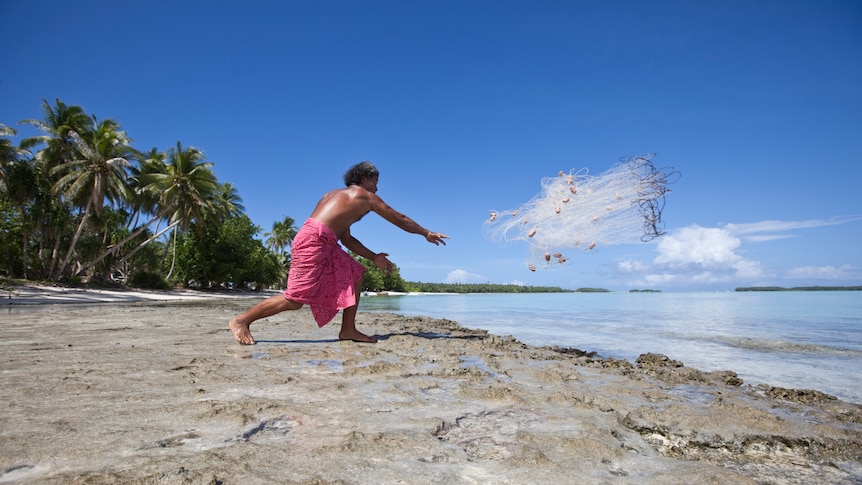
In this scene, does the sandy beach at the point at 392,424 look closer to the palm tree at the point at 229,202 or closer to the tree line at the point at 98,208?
the tree line at the point at 98,208

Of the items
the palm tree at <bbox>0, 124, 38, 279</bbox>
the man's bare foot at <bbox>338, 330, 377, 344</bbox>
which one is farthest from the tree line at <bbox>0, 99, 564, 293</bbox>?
the man's bare foot at <bbox>338, 330, 377, 344</bbox>

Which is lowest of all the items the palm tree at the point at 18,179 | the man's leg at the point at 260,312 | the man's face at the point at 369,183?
the man's leg at the point at 260,312

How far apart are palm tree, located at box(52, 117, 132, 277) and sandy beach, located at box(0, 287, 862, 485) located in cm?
2705

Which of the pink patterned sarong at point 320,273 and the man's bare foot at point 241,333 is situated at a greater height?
the pink patterned sarong at point 320,273

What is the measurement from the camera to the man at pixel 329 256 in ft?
16.2

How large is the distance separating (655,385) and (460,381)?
160 cm

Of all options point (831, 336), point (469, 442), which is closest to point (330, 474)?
point (469, 442)

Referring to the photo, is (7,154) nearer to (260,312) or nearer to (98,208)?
(98,208)

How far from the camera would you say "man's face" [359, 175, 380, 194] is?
210 inches

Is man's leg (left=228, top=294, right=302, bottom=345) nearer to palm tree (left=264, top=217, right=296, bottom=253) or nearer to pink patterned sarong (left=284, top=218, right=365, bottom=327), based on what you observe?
pink patterned sarong (left=284, top=218, right=365, bottom=327)

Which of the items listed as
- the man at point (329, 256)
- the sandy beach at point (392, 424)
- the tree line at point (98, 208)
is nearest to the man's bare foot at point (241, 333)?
the man at point (329, 256)

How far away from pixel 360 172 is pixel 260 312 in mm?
1951

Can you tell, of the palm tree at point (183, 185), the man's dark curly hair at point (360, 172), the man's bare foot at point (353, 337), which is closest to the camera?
the man's dark curly hair at point (360, 172)

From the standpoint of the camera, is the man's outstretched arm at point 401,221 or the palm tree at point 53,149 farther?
the palm tree at point 53,149
